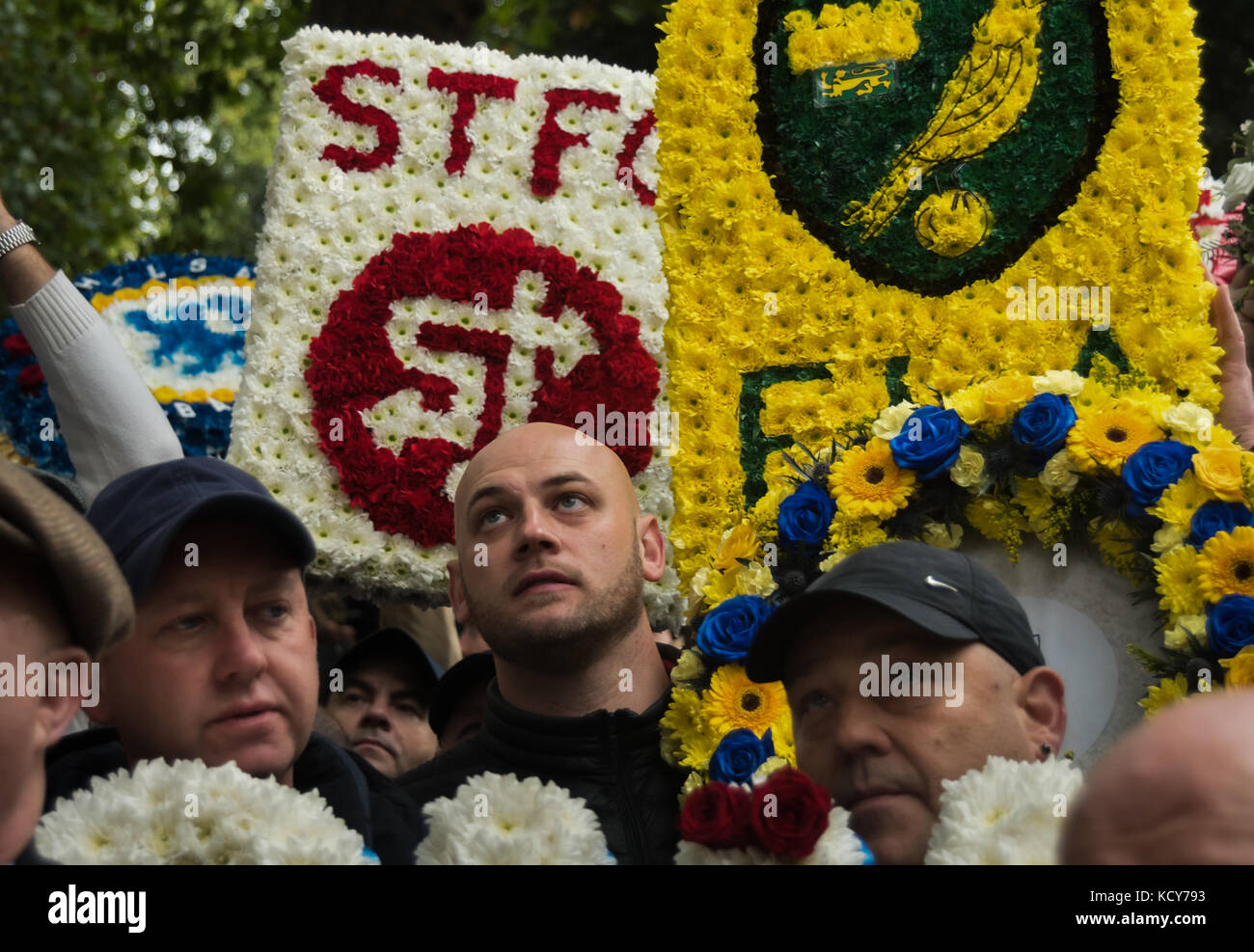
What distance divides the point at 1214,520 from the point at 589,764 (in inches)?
58.2

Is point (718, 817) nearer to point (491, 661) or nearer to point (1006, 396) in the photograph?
point (1006, 396)

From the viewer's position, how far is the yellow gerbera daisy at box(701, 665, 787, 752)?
11.1 ft

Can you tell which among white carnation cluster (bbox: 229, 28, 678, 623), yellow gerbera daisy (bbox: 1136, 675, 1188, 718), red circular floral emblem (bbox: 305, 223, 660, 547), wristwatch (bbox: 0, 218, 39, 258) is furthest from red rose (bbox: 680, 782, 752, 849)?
wristwatch (bbox: 0, 218, 39, 258)

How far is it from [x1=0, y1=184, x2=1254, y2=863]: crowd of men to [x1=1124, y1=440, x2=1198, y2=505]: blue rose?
0.66 metres

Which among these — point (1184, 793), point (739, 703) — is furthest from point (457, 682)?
point (1184, 793)

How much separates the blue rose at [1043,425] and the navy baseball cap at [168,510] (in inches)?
65.1

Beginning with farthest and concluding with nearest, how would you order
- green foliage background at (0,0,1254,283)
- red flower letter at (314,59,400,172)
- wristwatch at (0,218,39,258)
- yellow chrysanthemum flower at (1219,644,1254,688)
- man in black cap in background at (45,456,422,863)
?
green foliage background at (0,0,1254,283) < red flower letter at (314,59,400,172) < wristwatch at (0,218,39,258) < yellow chrysanthemum flower at (1219,644,1254,688) < man in black cap in background at (45,456,422,863)

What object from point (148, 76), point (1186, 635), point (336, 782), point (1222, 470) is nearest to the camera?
point (336, 782)

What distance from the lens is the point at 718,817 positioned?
238 centimetres

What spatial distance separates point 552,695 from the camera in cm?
355

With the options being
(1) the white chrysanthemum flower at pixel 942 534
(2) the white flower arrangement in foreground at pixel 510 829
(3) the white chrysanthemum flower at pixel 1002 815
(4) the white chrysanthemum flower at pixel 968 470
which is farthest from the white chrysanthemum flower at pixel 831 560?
(2) the white flower arrangement in foreground at pixel 510 829

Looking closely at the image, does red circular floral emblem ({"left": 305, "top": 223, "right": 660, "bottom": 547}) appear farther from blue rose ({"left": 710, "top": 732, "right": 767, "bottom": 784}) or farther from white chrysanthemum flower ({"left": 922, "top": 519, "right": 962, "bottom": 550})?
blue rose ({"left": 710, "top": 732, "right": 767, "bottom": 784})

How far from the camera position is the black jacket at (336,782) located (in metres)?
2.67

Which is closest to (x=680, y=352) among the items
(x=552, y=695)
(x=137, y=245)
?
(x=552, y=695)
